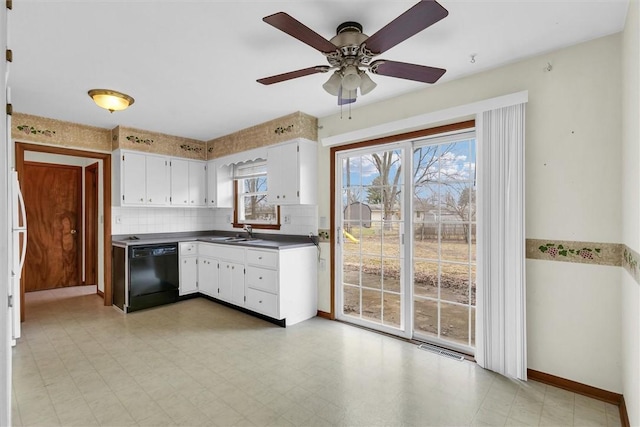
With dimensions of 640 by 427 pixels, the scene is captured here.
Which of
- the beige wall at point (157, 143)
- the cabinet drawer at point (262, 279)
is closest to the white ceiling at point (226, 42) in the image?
the beige wall at point (157, 143)

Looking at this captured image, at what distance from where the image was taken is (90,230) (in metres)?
5.66

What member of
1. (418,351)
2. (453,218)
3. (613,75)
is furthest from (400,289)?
(613,75)

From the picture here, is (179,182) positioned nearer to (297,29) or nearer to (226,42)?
(226,42)

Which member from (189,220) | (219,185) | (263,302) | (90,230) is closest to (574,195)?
(263,302)

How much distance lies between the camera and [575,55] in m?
2.34

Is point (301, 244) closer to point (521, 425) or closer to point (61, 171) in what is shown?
point (521, 425)

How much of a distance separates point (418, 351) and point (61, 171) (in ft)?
20.7

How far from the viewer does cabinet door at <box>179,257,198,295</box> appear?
4723mm

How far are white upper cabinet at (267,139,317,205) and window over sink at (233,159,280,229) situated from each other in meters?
0.53

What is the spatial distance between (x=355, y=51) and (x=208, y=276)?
3.79m

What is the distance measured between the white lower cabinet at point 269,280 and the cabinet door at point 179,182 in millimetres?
1089

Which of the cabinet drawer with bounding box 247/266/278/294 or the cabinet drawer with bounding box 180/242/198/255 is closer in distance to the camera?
the cabinet drawer with bounding box 247/266/278/294

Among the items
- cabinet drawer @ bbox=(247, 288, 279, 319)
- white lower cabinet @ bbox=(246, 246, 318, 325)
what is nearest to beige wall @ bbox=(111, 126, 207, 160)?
white lower cabinet @ bbox=(246, 246, 318, 325)

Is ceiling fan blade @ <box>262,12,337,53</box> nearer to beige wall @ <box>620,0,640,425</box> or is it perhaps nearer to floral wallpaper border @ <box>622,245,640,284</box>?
beige wall @ <box>620,0,640,425</box>
